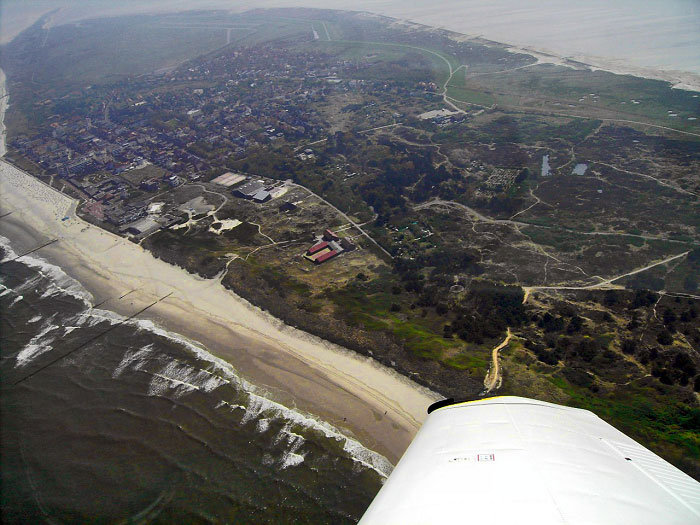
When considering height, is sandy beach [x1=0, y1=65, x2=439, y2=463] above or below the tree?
below

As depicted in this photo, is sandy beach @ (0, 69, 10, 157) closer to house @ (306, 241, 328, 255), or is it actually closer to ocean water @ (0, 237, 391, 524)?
ocean water @ (0, 237, 391, 524)

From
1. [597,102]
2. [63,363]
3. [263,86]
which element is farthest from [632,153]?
[263,86]

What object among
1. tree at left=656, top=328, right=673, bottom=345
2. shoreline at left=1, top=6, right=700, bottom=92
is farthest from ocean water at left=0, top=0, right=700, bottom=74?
tree at left=656, top=328, right=673, bottom=345

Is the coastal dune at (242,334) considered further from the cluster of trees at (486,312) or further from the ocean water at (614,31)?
the ocean water at (614,31)

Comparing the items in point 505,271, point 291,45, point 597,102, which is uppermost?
point 291,45

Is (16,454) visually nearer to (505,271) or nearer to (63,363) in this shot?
(63,363)

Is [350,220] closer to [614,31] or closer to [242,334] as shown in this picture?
[242,334]
